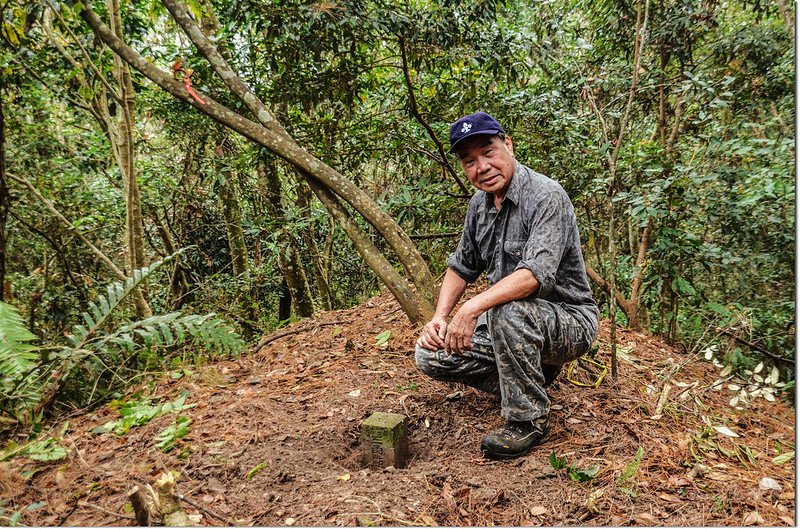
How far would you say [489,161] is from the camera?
2914 millimetres

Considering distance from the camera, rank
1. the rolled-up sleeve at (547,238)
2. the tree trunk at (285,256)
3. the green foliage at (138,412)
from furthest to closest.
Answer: the tree trunk at (285,256)
the green foliage at (138,412)
the rolled-up sleeve at (547,238)

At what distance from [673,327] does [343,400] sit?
11.9 feet

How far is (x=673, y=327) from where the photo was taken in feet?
17.1

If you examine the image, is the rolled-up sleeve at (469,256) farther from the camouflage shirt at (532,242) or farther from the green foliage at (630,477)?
the green foliage at (630,477)

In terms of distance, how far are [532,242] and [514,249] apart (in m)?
0.25

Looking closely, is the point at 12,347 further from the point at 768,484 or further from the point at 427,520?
the point at 768,484

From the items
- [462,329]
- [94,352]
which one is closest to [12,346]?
[94,352]

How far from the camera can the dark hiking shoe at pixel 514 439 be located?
2.69 metres

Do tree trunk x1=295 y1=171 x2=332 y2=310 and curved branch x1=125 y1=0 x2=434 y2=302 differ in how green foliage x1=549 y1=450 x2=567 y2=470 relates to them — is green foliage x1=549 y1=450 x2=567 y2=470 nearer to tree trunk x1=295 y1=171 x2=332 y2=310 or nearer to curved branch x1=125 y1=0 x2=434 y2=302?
curved branch x1=125 y1=0 x2=434 y2=302

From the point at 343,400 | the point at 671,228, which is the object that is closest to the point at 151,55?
the point at 343,400

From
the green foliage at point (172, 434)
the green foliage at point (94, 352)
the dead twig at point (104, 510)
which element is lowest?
the dead twig at point (104, 510)

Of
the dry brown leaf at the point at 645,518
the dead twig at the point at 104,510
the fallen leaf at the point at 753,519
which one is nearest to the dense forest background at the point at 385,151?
the dead twig at the point at 104,510

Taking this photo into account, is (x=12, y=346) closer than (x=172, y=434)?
Yes

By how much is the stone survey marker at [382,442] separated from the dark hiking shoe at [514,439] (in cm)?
47
